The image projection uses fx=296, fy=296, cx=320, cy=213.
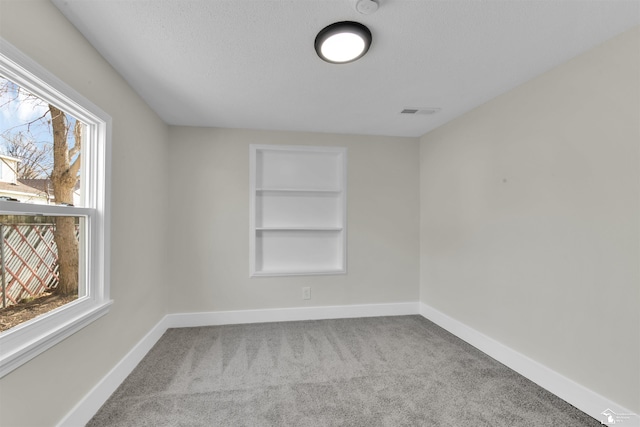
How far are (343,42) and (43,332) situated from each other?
2.04 m

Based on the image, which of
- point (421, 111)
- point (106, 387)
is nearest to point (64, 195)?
point (106, 387)

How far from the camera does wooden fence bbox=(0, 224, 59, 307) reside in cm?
122

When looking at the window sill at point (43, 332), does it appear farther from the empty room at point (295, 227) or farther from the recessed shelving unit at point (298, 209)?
the recessed shelving unit at point (298, 209)

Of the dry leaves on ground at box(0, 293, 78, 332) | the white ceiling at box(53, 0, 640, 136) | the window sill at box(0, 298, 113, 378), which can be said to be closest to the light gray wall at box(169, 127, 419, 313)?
the white ceiling at box(53, 0, 640, 136)

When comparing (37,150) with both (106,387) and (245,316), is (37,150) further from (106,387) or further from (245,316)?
(245,316)

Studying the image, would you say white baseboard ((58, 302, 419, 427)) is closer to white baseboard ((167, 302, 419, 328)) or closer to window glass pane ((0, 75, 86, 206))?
white baseboard ((167, 302, 419, 328))

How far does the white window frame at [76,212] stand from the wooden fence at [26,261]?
0.30 feet

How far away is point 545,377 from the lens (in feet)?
6.53

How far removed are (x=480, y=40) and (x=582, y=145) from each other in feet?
2.94

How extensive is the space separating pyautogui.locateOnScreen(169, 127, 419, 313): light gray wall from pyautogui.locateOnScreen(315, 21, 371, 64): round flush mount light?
1.65 meters

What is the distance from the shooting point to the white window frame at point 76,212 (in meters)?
1.19

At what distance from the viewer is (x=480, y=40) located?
165 cm

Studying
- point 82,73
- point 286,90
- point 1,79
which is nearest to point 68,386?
point 1,79

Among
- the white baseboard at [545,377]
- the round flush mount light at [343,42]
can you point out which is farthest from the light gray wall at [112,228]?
the white baseboard at [545,377]
